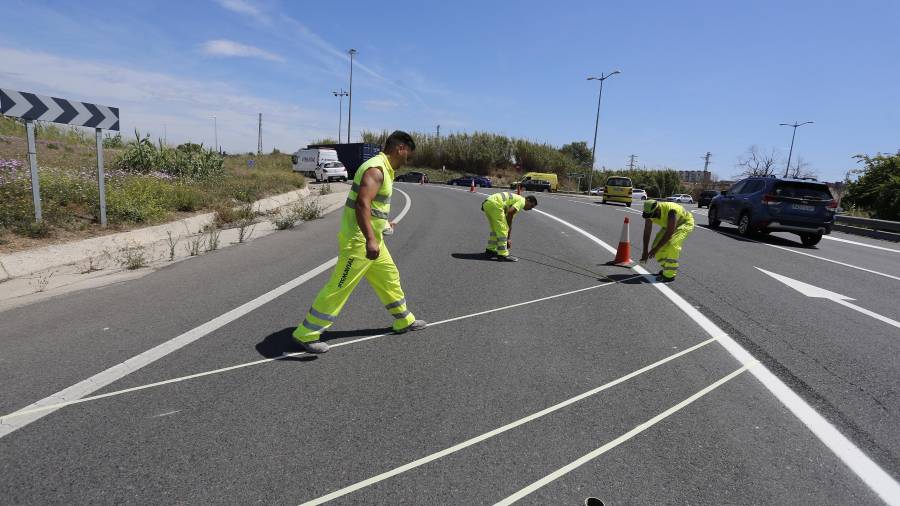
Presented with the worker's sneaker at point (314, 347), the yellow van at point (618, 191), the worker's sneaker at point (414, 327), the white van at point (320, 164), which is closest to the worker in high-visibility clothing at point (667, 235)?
the worker's sneaker at point (414, 327)

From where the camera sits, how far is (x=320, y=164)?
1362 inches

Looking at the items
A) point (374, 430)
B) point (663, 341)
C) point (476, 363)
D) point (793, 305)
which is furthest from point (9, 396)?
point (793, 305)

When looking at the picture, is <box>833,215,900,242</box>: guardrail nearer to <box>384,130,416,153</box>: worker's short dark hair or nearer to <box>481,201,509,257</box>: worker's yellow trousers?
<box>481,201,509,257</box>: worker's yellow trousers

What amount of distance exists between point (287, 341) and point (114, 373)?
1225 mm

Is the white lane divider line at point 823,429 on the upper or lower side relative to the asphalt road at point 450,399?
upper

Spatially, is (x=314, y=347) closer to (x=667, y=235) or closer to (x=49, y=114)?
(x=667, y=235)

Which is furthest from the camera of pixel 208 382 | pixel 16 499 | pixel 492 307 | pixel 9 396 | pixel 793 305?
pixel 793 305

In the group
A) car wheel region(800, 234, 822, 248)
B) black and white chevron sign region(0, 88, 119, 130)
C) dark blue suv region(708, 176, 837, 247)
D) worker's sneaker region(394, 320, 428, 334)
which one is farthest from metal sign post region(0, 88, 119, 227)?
car wheel region(800, 234, 822, 248)

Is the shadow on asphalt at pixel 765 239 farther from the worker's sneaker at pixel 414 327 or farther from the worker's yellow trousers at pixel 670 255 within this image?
the worker's sneaker at pixel 414 327

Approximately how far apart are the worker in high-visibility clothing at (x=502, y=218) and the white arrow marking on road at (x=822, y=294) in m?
4.07

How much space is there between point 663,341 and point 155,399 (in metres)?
4.11

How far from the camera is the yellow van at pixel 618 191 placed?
1144 inches

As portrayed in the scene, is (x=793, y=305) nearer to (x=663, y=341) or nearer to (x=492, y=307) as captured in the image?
(x=663, y=341)

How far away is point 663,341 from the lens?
469cm
